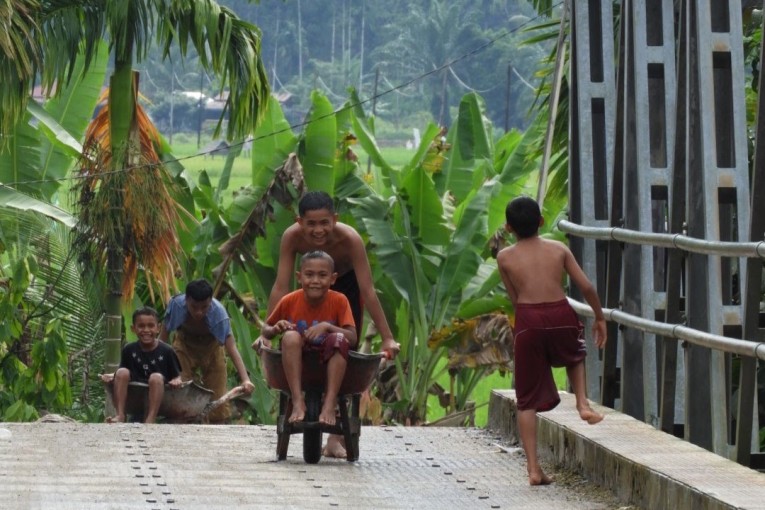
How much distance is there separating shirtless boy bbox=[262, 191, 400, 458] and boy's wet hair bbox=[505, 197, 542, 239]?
1202mm

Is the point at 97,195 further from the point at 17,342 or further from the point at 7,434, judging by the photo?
the point at 7,434

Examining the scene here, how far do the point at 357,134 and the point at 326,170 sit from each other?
1.32m

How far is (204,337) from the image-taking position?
13281 mm

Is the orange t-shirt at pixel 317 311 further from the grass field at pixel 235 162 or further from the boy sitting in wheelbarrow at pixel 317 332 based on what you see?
the grass field at pixel 235 162

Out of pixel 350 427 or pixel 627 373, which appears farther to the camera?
Answer: pixel 627 373

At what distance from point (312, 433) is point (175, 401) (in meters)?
3.89

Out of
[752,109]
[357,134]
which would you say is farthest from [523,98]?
[752,109]

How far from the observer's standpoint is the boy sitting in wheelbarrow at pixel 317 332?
8.67 m

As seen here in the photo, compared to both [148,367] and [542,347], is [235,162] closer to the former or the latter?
[148,367]

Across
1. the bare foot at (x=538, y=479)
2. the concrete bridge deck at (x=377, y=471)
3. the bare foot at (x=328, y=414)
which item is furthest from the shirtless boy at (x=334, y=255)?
the bare foot at (x=538, y=479)

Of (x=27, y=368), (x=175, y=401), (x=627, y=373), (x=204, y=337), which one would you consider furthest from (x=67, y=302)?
(x=627, y=373)

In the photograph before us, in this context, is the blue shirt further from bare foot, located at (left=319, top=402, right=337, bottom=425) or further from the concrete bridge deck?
bare foot, located at (left=319, top=402, right=337, bottom=425)

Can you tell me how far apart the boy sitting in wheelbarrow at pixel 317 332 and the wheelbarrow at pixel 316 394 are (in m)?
0.07

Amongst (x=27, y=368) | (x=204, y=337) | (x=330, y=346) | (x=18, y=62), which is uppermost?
(x=18, y=62)
